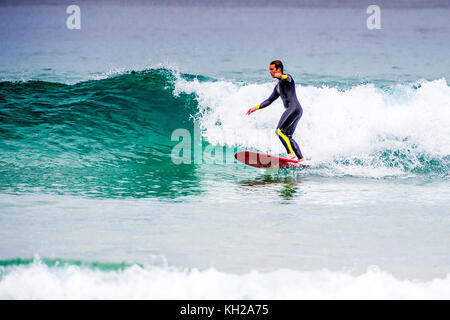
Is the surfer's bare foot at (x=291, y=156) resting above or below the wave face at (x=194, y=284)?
above

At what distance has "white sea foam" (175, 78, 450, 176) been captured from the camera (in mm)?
10914

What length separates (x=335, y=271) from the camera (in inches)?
199

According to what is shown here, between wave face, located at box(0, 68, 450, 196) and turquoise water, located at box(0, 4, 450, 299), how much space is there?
45 mm

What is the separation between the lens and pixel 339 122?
1284 cm

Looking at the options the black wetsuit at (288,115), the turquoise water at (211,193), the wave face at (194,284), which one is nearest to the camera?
the wave face at (194,284)

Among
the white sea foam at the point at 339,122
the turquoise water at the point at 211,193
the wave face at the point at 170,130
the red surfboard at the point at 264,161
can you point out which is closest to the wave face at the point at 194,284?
the turquoise water at the point at 211,193

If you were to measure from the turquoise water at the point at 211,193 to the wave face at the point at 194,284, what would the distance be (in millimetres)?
14

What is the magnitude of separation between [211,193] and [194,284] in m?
3.14

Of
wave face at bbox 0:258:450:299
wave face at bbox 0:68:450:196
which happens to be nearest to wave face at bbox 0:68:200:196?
wave face at bbox 0:68:450:196

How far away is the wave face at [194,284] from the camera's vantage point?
4738mm

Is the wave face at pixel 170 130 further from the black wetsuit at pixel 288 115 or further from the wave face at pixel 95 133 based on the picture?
the black wetsuit at pixel 288 115

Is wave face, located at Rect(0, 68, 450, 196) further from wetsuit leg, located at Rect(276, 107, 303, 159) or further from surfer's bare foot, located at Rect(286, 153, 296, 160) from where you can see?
wetsuit leg, located at Rect(276, 107, 303, 159)

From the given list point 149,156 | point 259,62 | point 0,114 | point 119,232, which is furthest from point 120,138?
point 259,62

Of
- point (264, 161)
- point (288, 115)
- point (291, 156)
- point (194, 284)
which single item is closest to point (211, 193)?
point (264, 161)
